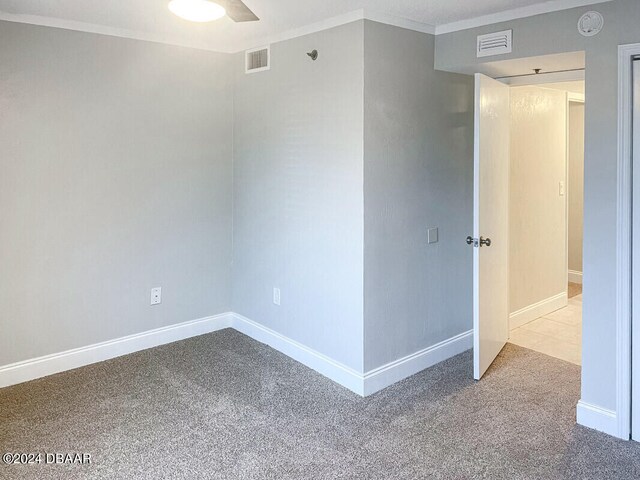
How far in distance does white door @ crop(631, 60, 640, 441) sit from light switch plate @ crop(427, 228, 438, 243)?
3.96ft

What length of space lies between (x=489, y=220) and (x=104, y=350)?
2785mm

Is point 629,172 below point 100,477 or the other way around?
the other way around

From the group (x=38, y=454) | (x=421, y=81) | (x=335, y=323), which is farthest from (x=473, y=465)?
(x=421, y=81)

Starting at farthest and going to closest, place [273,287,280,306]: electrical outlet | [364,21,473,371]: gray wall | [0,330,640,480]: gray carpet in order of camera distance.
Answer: [273,287,280,306]: electrical outlet
[364,21,473,371]: gray wall
[0,330,640,480]: gray carpet

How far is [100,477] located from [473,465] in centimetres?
167

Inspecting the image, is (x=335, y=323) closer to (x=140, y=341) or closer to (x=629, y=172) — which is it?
(x=140, y=341)

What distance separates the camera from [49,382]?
319 cm

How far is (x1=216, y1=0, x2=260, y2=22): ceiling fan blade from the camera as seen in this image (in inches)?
84.9

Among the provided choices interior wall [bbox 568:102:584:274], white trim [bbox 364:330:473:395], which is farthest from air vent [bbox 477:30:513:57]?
interior wall [bbox 568:102:584:274]

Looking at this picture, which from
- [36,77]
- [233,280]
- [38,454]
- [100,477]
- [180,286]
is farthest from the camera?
[233,280]

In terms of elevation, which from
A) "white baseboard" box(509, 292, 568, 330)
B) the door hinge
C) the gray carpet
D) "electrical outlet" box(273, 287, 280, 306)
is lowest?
the gray carpet

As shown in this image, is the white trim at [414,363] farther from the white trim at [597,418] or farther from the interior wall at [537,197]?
the white trim at [597,418]

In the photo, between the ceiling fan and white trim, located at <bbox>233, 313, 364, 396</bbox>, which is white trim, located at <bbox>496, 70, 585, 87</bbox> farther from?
white trim, located at <bbox>233, 313, 364, 396</bbox>

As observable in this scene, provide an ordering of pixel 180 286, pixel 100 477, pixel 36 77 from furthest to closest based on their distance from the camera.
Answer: pixel 180 286 < pixel 36 77 < pixel 100 477
